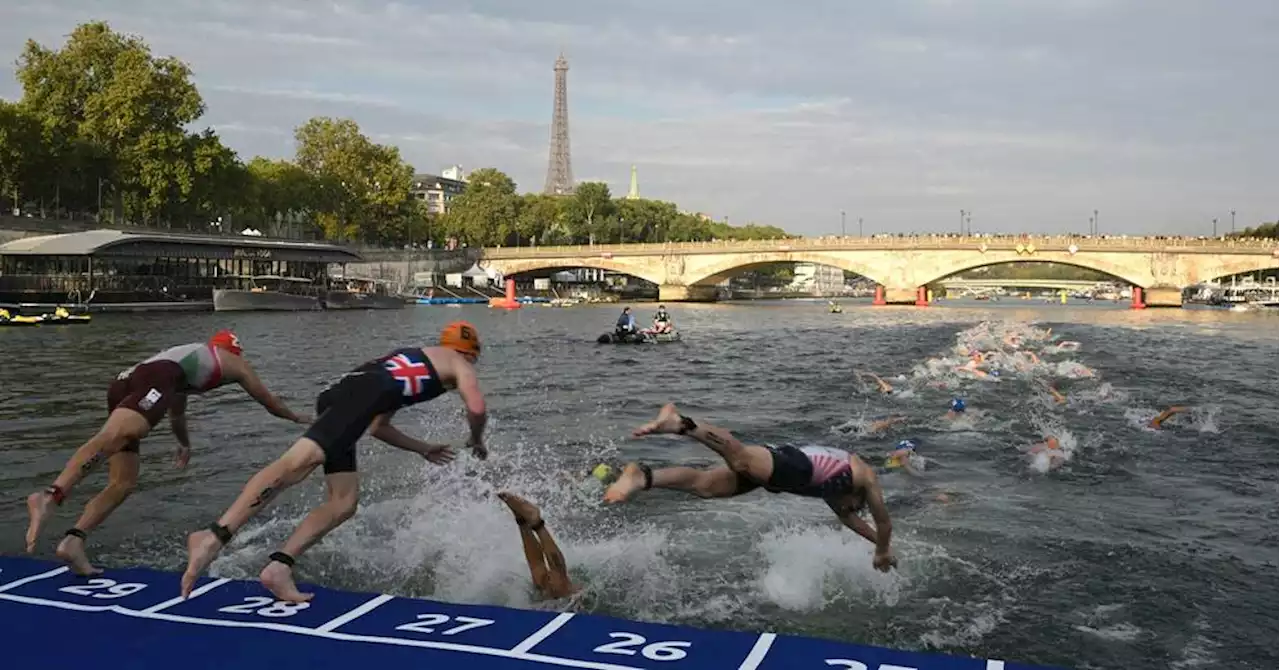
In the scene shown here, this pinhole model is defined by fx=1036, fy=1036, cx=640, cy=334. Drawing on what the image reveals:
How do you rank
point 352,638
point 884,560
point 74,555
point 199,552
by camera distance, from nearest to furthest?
point 352,638 → point 199,552 → point 74,555 → point 884,560

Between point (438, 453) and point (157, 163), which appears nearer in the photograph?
point (438, 453)

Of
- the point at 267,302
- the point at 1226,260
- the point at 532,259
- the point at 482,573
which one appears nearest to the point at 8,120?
the point at 267,302

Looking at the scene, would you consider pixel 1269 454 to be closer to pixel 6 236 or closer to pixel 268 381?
pixel 268 381

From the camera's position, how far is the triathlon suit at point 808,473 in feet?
28.8

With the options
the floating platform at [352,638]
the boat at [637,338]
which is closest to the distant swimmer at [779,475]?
the floating platform at [352,638]

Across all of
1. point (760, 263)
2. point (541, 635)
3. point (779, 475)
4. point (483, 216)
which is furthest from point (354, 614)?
point (483, 216)

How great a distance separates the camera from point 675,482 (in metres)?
8.33

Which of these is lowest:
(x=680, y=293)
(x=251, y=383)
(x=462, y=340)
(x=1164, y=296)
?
(x=680, y=293)

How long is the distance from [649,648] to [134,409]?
5243mm

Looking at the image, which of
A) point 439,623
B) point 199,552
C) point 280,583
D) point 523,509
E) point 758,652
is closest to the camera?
point 758,652

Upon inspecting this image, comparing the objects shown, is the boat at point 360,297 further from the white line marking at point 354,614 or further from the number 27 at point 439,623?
the number 27 at point 439,623

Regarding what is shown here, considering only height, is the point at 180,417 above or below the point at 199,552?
above

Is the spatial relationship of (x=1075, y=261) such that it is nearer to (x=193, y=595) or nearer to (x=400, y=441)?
(x=400, y=441)

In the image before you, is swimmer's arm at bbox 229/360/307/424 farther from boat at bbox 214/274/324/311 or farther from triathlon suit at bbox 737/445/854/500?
boat at bbox 214/274/324/311
